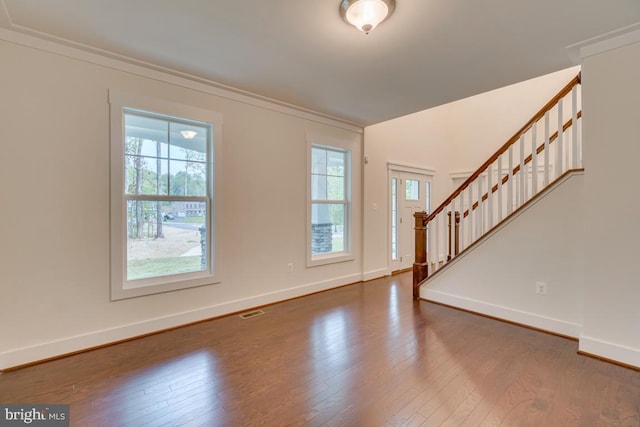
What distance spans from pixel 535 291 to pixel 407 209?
2889 millimetres

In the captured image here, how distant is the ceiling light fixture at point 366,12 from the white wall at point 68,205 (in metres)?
1.85

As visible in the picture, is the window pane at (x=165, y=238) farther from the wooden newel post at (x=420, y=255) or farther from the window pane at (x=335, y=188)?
the wooden newel post at (x=420, y=255)

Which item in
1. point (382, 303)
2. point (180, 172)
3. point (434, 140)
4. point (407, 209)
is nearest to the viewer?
point (180, 172)

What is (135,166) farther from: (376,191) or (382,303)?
(376,191)

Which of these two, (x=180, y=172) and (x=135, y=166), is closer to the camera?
(x=135, y=166)

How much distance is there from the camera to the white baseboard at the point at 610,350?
220 centimetres

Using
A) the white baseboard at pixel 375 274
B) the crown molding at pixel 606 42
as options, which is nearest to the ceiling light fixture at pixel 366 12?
the crown molding at pixel 606 42

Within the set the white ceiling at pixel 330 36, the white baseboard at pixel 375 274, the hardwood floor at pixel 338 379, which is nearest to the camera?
the hardwood floor at pixel 338 379

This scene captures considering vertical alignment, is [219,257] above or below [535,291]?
above

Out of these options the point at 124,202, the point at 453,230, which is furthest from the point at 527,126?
the point at 124,202

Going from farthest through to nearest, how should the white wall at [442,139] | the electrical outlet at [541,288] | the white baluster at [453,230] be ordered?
the white wall at [442,139] < the white baluster at [453,230] < the electrical outlet at [541,288]

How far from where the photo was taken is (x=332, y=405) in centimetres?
181

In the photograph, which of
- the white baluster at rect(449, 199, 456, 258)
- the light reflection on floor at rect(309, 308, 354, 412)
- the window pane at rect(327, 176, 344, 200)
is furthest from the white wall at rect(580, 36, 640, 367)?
the window pane at rect(327, 176, 344, 200)

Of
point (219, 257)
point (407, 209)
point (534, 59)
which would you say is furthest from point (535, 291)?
point (219, 257)
